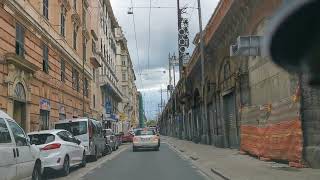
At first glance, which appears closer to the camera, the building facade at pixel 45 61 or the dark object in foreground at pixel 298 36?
the dark object in foreground at pixel 298 36

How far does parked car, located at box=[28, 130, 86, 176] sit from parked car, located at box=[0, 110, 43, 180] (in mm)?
3694

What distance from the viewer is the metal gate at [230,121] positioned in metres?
30.7

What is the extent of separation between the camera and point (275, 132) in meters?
19.6

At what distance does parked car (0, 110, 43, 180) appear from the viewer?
37.3 ft

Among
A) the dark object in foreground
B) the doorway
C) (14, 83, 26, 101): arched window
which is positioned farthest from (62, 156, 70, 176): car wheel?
the dark object in foreground

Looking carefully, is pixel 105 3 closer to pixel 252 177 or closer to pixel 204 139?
pixel 204 139

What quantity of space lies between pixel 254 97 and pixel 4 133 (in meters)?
15.5

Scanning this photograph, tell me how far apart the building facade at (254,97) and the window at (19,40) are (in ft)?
35.3

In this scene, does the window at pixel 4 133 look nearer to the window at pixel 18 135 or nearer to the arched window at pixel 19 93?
the window at pixel 18 135

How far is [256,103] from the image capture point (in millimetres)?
24859

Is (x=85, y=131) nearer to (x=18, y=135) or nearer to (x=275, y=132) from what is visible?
(x=275, y=132)

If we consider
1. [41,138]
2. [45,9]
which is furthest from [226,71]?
[41,138]

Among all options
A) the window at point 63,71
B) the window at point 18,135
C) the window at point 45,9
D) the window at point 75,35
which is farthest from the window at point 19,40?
the window at point 75,35

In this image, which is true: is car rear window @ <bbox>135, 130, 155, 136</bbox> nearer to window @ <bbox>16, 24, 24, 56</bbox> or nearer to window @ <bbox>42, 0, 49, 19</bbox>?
window @ <bbox>42, 0, 49, 19</bbox>
